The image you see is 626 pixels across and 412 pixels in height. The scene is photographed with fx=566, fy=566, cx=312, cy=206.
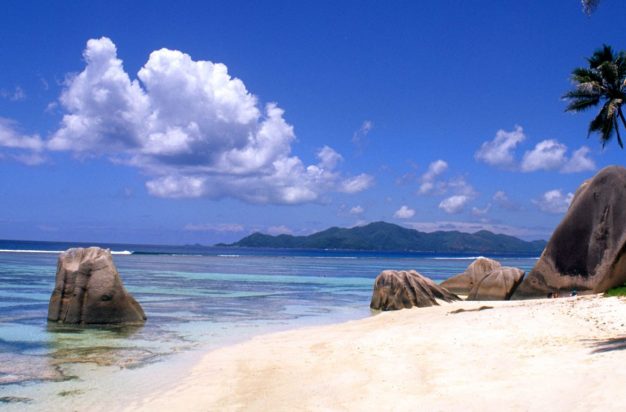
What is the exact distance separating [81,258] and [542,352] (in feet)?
51.6

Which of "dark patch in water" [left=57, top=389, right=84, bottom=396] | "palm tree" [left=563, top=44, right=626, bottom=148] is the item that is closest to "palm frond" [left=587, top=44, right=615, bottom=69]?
"palm tree" [left=563, top=44, right=626, bottom=148]

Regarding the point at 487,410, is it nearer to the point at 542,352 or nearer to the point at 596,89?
the point at 542,352

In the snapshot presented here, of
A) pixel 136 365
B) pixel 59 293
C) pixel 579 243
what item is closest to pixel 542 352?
pixel 136 365

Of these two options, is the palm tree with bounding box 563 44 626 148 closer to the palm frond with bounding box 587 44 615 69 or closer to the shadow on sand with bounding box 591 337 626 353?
the palm frond with bounding box 587 44 615 69

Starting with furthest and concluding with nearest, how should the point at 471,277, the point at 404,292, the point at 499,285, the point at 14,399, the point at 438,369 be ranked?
1. the point at 471,277
2. the point at 499,285
3. the point at 404,292
4. the point at 438,369
5. the point at 14,399

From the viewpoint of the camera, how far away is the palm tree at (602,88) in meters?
24.0

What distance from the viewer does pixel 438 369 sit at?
35.1ft

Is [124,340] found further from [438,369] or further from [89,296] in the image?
[438,369]

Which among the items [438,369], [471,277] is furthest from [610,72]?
[438,369]

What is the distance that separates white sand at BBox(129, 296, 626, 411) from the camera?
27.3ft

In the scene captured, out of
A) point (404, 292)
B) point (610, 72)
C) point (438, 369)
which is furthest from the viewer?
point (404, 292)

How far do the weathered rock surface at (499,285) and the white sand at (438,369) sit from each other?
10490mm

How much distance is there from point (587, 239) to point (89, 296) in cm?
1951

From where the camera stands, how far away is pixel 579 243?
77.5 ft
